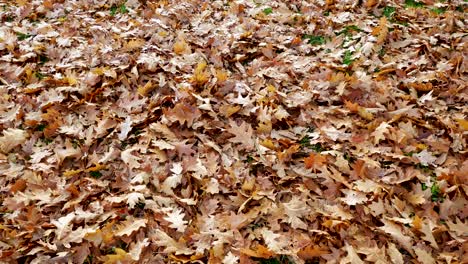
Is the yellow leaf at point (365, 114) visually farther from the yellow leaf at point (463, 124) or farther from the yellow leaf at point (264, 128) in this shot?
the yellow leaf at point (264, 128)

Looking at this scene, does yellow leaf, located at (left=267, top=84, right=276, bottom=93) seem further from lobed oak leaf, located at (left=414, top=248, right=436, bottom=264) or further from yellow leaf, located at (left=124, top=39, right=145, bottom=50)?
lobed oak leaf, located at (left=414, top=248, right=436, bottom=264)

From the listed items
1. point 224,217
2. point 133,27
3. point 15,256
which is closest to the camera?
point 15,256

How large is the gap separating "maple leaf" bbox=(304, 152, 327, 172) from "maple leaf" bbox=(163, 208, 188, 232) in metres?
1.06

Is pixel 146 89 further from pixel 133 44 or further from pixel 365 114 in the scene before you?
pixel 365 114

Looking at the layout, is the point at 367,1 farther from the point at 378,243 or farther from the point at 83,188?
the point at 83,188

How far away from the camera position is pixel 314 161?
3.33 metres

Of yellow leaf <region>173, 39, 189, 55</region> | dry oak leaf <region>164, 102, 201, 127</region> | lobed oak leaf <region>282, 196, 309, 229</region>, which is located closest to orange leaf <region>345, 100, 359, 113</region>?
lobed oak leaf <region>282, 196, 309, 229</region>

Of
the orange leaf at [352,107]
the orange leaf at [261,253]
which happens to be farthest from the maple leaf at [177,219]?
the orange leaf at [352,107]

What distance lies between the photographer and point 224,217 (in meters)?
3.00

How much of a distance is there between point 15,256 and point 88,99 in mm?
1667

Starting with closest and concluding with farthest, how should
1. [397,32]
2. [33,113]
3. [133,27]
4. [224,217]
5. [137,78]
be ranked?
[224,217], [33,113], [137,78], [397,32], [133,27]

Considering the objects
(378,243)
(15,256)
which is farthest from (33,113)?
(378,243)

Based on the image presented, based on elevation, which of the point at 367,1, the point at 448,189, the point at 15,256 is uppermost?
the point at 367,1

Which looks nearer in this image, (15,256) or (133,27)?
(15,256)
